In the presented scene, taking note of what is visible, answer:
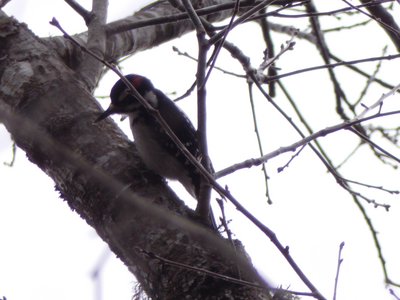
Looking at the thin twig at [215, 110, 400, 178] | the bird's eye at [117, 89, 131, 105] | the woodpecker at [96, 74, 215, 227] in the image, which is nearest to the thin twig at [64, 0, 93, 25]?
the woodpecker at [96, 74, 215, 227]

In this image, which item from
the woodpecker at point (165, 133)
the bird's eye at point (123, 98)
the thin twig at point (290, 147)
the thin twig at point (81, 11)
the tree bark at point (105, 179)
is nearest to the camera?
the tree bark at point (105, 179)

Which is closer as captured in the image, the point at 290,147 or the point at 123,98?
the point at 290,147

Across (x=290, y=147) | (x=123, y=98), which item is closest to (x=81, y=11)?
(x=123, y=98)

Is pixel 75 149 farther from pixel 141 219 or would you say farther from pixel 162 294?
pixel 162 294

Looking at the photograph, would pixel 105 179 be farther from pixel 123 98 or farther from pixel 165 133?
pixel 123 98

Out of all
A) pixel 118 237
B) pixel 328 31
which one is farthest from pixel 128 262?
pixel 328 31

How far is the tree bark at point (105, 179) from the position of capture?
2.22 meters

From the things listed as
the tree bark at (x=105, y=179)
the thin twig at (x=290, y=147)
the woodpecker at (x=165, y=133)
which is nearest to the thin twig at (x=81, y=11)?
the tree bark at (x=105, y=179)

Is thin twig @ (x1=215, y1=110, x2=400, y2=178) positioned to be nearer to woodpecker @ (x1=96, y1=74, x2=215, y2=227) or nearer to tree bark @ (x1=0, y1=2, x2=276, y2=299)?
tree bark @ (x1=0, y1=2, x2=276, y2=299)

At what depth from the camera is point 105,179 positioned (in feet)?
7.73

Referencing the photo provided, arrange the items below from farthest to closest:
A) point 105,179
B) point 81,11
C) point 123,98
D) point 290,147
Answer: point 123,98 < point 81,11 < point 290,147 < point 105,179

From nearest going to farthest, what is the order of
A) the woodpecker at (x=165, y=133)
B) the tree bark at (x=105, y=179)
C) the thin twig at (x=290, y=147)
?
the tree bark at (x=105, y=179) → the thin twig at (x=290, y=147) → the woodpecker at (x=165, y=133)

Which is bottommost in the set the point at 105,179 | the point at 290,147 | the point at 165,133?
the point at 105,179

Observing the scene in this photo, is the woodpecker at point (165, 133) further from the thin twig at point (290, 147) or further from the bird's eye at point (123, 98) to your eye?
the thin twig at point (290, 147)
